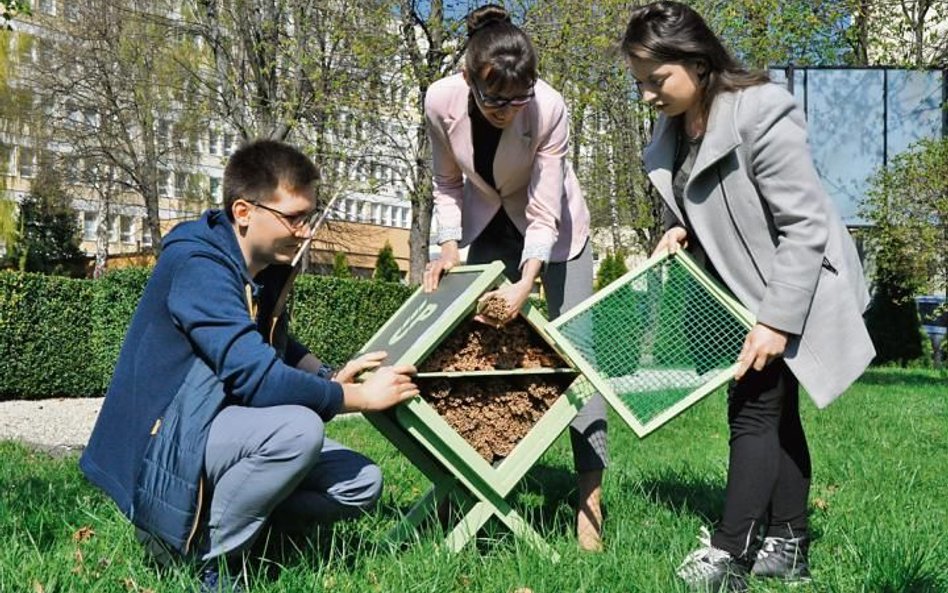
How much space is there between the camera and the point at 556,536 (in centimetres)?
364

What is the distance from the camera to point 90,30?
27.4 m

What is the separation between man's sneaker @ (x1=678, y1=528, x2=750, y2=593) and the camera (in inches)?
116

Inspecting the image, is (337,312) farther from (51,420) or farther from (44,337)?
(51,420)

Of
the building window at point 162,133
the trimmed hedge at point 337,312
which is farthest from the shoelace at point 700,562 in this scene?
the building window at point 162,133

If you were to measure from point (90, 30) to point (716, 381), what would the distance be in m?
27.5

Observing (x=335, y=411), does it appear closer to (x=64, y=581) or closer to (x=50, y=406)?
(x=64, y=581)

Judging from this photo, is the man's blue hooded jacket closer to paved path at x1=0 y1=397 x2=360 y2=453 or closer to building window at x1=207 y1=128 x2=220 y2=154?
→ paved path at x1=0 y1=397 x2=360 y2=453

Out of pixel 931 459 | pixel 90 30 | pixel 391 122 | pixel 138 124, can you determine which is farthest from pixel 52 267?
pixel 931 459

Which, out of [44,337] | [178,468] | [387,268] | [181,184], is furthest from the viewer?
[181,184]

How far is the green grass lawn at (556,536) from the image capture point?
2863 millimetres

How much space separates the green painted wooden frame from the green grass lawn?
0.26 ft

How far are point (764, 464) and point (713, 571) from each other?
1.27 feet

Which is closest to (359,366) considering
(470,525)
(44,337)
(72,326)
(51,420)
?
(470,525)

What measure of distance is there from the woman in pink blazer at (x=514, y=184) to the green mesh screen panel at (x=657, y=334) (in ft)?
0.83
